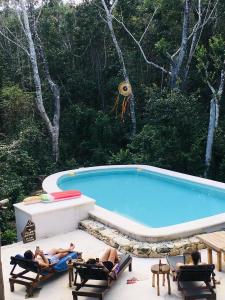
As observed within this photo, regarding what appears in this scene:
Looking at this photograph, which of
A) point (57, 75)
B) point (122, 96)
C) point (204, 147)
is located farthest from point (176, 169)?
point (57, 75)

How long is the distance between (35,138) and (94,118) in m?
3.19

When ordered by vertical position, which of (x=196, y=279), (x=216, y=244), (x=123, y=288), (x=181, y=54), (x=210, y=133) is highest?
(x=181, y=54)

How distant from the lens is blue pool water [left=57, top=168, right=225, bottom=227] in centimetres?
1021

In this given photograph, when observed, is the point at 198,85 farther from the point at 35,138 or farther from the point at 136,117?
the point at 35,138

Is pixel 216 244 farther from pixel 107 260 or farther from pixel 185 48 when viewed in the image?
pixel 185 48

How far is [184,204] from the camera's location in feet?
36.3

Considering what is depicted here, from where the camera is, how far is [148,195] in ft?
39.8

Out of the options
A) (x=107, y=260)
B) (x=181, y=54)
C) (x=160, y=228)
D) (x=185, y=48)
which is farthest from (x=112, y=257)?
(x=185, y=48)

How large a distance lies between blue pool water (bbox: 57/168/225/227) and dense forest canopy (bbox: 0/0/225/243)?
1401mm

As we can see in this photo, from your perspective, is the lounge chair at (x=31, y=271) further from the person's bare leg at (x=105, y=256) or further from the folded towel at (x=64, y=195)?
the folded towel at (x=64, y=195)

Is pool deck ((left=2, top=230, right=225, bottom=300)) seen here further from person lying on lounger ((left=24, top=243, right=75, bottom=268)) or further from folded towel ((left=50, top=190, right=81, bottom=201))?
folded towel ((left=50, top=190, right=81, bottom=201))

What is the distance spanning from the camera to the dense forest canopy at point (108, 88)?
14.3 m

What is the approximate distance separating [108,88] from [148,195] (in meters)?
7.83

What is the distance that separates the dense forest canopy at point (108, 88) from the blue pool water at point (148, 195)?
1.40 metres
